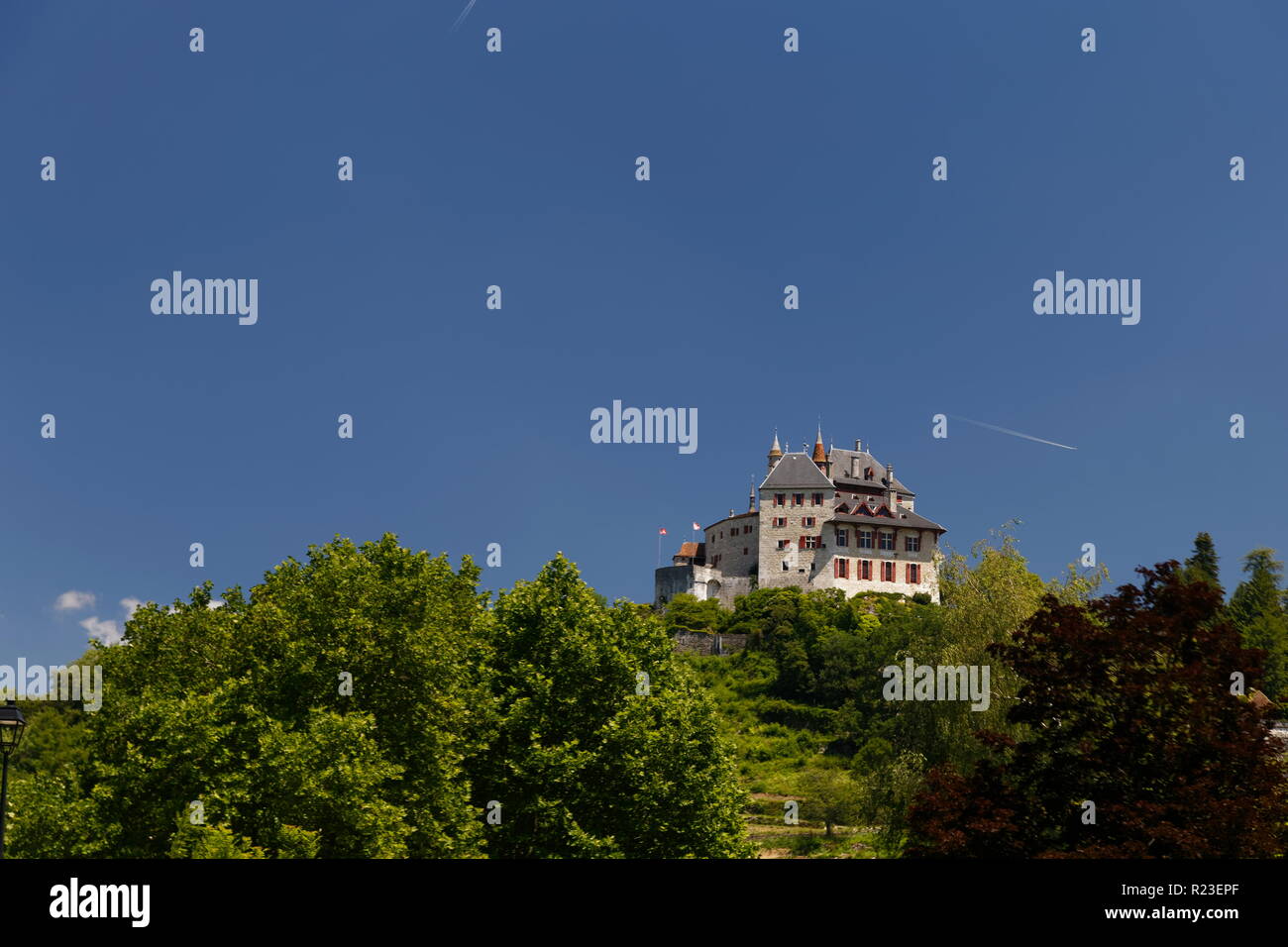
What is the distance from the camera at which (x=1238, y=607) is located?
4606 inches

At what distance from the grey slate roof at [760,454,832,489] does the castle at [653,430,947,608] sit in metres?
0.11

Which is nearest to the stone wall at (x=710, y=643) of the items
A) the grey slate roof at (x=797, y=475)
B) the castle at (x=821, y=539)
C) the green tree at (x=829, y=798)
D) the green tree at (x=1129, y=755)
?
the castle at (x=821, y=539)

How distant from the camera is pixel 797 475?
14262 cm

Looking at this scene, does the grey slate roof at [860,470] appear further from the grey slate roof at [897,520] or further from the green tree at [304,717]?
the green tree at [304,717]

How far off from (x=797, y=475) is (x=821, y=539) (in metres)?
8.93

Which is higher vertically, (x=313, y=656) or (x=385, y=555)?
(x=385, y=555)

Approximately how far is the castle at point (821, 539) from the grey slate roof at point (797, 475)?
113mm

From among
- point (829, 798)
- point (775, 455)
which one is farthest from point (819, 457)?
point (829, 798)

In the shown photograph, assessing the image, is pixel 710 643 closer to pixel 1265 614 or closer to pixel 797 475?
pixel 797 475
